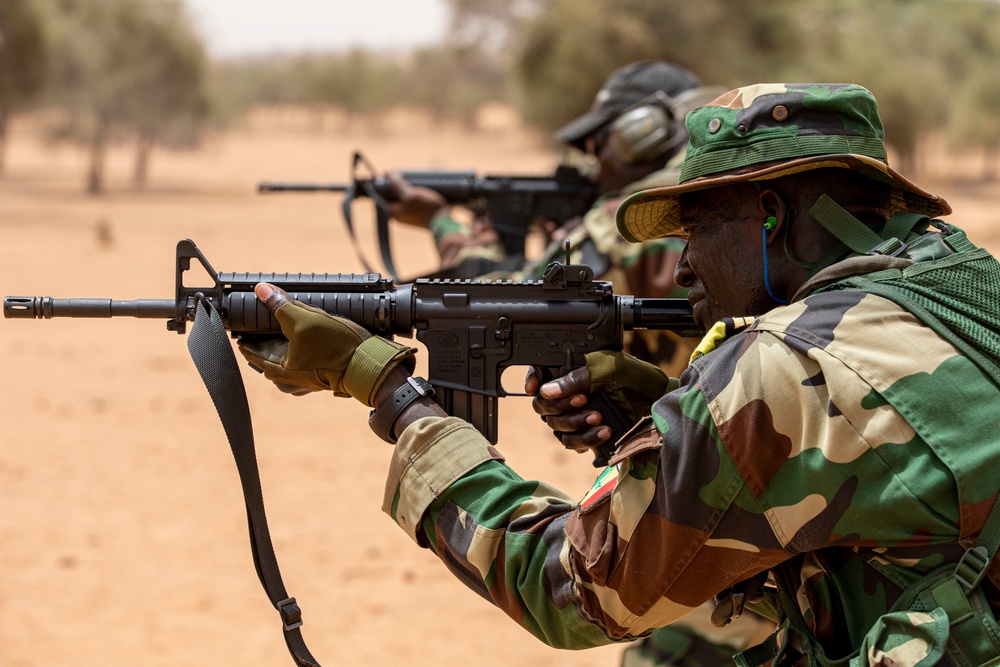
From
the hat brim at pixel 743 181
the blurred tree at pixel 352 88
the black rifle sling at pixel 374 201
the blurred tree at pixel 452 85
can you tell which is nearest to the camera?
the hat brim at pixel 743 181

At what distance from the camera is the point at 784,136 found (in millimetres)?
2164

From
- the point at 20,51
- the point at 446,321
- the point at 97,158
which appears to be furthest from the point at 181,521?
the point at 97,158

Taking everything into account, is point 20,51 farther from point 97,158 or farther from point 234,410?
point 234,410

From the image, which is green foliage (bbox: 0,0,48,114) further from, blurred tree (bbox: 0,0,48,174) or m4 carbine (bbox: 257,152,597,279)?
m4 carbine (bbox: 257,152,597,279)


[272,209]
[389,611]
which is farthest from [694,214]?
[272,209]

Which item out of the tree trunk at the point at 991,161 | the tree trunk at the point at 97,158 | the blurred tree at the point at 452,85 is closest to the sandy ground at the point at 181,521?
the tree trunk at the point at 97,158

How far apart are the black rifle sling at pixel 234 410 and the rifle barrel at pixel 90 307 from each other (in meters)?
0.17

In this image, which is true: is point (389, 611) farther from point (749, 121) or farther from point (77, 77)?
point (77, 77)

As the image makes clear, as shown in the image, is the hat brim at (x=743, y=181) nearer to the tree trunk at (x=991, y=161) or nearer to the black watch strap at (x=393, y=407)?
the black watch strap at (x=393, y=407)

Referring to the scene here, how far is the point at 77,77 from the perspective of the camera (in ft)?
108

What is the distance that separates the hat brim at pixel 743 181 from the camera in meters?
2.13

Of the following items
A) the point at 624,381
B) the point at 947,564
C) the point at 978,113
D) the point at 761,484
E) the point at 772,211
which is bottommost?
the point at 947,564

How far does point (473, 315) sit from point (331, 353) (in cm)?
43

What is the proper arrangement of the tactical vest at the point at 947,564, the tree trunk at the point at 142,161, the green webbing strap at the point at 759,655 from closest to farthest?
1. the tactical vest at the point at 947,564
2. the green webbing strap at the point at 759,655
3. the tree trunk at the point at 142,161
